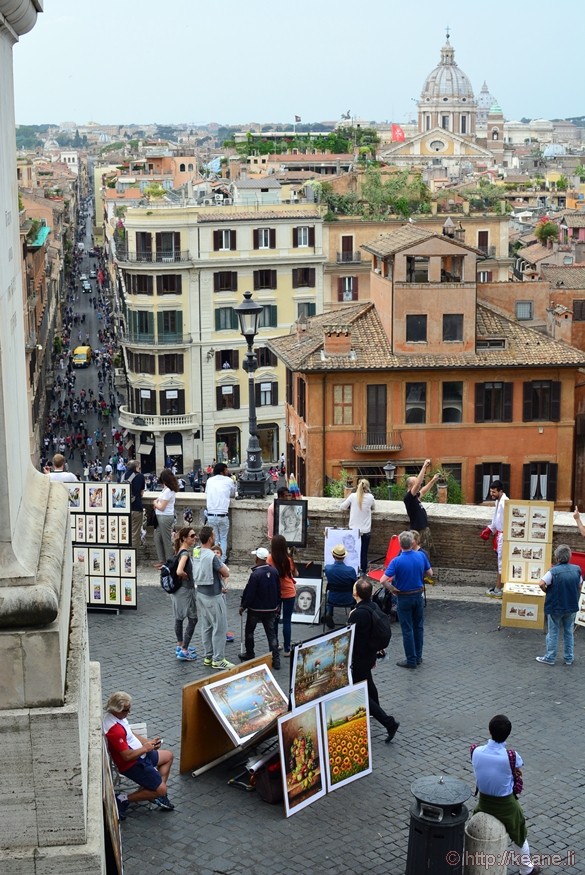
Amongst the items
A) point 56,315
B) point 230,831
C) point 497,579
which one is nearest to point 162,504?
point 497,579

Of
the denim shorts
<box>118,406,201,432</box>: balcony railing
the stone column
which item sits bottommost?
<box>118,406,201,432</box>: balcony railing

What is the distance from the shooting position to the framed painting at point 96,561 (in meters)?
13.5

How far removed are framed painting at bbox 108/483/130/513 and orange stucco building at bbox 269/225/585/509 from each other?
19.3m

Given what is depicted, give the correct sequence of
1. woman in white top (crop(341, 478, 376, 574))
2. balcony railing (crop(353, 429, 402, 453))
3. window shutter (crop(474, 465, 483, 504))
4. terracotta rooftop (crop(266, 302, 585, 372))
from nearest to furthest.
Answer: woman in white top (crop(341, 478, 376, 574)) < terracotta rooftop (crop(266, 302, 585, 372)) < balcony railing (crop(353, 429, 402, 453)) < window shutter (crop(474, 465, 483, 504))

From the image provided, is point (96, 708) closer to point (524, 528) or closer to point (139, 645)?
point (139, 645)

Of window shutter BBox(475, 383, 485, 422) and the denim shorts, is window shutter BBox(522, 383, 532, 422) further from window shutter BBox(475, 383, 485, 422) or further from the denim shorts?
the denim shorts

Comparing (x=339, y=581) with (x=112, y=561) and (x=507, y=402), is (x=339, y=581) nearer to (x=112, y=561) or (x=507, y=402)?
(x=112, y=561)

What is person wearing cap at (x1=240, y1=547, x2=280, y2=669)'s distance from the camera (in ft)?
38.2

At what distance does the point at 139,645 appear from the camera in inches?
488

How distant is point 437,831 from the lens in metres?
8.02

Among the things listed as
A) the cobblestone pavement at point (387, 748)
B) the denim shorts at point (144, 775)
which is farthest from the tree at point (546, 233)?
the denim shorts at point (144, 775)

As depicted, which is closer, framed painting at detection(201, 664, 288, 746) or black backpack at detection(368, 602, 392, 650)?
framed painting at detection(201, 664, 288, 746)

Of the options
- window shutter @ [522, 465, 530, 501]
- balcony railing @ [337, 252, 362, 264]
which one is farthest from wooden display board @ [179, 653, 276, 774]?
balcony railing @ [337, 252, 362, 264]

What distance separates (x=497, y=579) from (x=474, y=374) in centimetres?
2037
